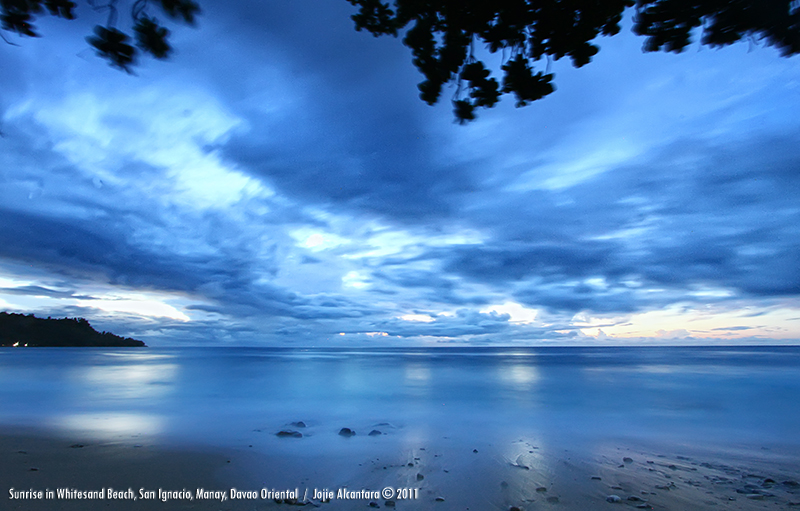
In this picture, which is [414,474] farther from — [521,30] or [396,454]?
[521,30]

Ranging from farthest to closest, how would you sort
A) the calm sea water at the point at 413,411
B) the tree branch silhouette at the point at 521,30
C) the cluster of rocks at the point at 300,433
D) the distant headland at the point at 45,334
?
the distant headland at the point at 45,334, the calm sea water at the point at 413,411, the cluster of rocks at the point at 300,433, the tree branch silhouette at the point at 521,30

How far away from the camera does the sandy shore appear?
17.6 ft

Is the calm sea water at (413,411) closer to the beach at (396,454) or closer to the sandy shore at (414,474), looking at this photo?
the beach at (396,454)

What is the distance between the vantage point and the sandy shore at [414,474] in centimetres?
538

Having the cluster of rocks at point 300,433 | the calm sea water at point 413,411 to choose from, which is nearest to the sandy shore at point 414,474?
the cluster of rocks at point 300,433

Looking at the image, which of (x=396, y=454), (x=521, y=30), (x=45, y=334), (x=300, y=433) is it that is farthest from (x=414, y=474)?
(x=45, y=334)

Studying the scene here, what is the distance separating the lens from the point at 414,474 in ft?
21.6

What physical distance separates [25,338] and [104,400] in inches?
7450

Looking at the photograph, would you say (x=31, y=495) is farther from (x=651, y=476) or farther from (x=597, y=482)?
(x=651, y=476)

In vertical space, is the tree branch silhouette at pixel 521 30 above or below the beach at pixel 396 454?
above

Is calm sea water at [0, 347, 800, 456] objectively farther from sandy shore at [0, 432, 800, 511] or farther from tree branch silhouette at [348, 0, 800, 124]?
tree branch silhouette at [348, 0, 800, 124]

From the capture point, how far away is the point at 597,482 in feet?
20.7

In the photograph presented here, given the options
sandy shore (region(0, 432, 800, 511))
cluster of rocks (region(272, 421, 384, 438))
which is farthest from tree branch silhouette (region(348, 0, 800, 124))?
cluster of rocks (region(272, 421, 384, 438))

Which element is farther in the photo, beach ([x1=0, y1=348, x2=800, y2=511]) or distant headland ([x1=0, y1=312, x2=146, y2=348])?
distant headland ([x1=0, y1=312, x2=146, y2=348])
